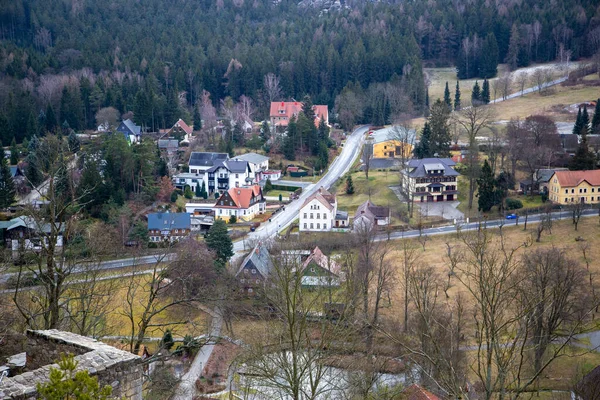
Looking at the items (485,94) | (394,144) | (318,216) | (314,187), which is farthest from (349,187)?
(485,94)

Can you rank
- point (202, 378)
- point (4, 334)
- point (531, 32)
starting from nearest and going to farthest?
point (4, 334) → point (202, 378) → point (531, 32)

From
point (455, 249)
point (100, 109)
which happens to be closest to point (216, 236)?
point (455, 249)

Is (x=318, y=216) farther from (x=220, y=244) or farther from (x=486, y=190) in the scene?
(x=486, y=190)

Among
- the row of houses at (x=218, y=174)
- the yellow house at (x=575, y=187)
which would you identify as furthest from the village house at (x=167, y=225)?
the yellow house at (x=575, y=187)

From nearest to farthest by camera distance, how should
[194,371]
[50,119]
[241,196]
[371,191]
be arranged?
[194,371] < [241,196] < [371,191] < [50,119]

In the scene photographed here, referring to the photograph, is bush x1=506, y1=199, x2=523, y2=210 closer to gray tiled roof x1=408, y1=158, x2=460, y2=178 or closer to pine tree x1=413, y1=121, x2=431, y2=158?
gray tiled roof x1=408, y1=158, x2=460, y2=178

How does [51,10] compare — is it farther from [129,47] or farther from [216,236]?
[216,236]
